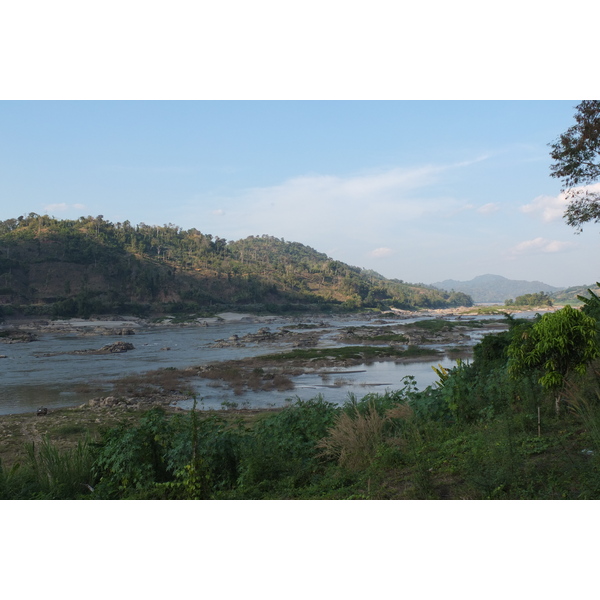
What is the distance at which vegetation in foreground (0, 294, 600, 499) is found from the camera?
3516 mm

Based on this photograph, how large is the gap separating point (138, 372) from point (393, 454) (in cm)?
1717

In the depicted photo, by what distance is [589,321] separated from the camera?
13.7 feet

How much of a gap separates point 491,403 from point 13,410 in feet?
43.1

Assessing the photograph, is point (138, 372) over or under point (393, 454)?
under

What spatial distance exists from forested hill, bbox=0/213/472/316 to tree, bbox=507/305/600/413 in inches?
2093

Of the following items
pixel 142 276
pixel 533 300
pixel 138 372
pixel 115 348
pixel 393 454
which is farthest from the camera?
pixel 533 300

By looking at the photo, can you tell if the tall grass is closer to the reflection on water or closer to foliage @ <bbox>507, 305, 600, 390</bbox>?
foliage @ <bbox>507, 305, 600, 390</bbox>

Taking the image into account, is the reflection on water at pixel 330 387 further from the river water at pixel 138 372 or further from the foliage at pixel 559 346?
the foliage at pixel 559 346

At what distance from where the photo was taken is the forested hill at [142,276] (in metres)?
58.0

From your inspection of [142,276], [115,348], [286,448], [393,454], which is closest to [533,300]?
[142,276]

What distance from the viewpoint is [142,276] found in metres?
67.8

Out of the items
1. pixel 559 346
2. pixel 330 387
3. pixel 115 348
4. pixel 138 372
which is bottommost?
pixel 330 387

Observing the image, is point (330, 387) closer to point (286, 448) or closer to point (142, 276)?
point (286, 448)

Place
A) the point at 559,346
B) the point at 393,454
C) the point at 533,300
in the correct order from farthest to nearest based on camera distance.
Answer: the point at 533,300, the point at 393,454, the point at 559,346
